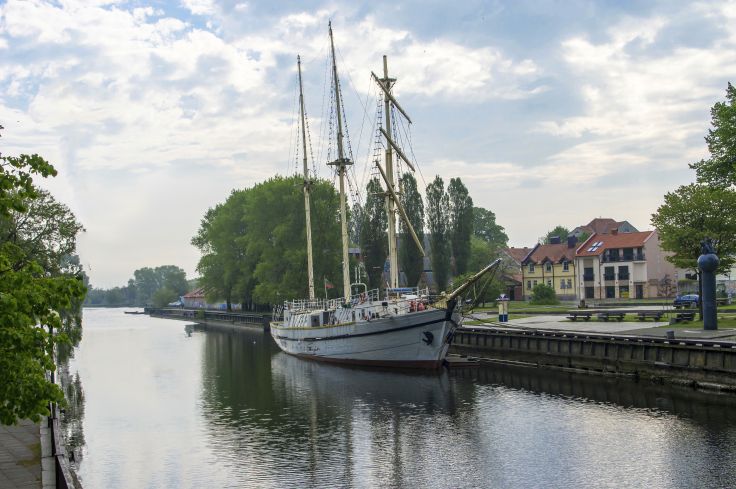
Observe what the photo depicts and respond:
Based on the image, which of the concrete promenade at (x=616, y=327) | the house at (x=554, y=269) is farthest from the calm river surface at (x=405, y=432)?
the house at (x=554, y=269)

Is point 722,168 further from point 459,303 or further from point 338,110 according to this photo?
point 338,110

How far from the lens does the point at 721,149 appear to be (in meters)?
61.4

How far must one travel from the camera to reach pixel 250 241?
101812mm

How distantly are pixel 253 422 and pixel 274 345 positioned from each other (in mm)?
46630

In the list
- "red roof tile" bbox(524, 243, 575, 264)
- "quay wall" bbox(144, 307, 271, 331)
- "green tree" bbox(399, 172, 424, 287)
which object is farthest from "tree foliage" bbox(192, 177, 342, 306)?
"red roof tile" bbox(524, 243, 575, 264)

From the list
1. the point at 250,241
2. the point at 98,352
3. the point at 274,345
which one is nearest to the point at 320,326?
the point at 274,345

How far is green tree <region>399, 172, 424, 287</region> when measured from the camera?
3465 inches

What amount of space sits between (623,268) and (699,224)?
173ft

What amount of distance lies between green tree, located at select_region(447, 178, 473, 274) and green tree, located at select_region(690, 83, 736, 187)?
3682 centimetres

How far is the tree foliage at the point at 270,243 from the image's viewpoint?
91750mm

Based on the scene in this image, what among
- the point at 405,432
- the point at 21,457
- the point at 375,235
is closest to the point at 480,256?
the point at 375,235

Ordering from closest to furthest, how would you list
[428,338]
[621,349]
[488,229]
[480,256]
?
[621,349] < [428,338] < [480,256] < [488,229]

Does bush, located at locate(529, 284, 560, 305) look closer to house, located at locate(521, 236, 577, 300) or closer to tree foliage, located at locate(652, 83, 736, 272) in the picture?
house, located at locate(521, 236, 577, 300)

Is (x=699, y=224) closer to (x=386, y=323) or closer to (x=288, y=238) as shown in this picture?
(x=386, y=323)
